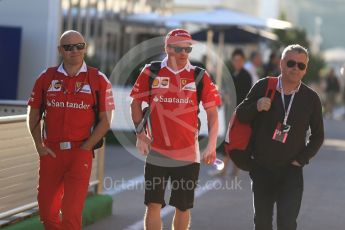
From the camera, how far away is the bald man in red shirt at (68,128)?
7590 mm

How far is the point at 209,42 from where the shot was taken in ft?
81.9

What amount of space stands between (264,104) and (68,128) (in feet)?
4.93

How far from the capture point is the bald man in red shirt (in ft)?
24.9

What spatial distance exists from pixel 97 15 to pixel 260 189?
17.9 m

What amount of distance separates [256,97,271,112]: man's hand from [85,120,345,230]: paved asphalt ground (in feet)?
10.2

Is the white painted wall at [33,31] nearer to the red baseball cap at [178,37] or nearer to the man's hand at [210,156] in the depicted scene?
the red baseball cap at [178,37]

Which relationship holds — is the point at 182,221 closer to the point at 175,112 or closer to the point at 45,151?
the point at 175,112

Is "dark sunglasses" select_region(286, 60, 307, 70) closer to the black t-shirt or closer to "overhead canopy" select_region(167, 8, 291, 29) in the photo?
the black t-shirt

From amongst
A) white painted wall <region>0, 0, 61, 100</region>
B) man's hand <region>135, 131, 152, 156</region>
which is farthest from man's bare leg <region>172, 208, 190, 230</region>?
white painted wall <region>0, 0, 61, 100</region>

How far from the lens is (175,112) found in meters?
7.92

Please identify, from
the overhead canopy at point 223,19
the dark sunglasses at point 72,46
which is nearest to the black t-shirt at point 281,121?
the dark sunglasses at point 72,46

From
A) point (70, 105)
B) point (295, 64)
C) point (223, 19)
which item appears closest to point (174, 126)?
point (70, 105)

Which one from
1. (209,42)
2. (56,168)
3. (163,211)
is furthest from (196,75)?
(209,42)

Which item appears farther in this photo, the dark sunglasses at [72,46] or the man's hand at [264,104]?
the dark sunglasses at [72,46]
